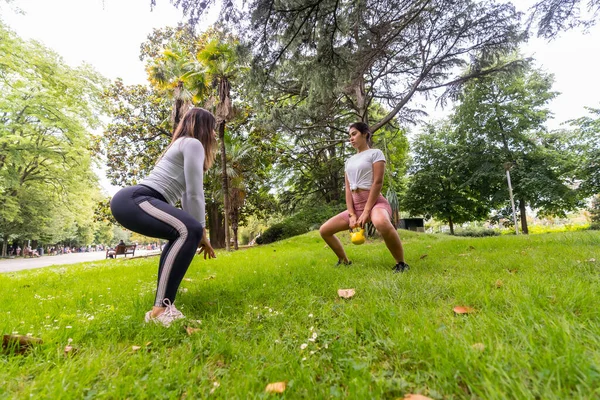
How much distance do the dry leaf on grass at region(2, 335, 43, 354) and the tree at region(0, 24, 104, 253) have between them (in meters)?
18.6

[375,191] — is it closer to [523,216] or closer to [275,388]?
[275,388]

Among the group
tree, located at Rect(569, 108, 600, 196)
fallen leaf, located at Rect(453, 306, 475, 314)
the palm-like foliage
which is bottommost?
fallen leaf, located at Rect(453, 306, 475, 314)

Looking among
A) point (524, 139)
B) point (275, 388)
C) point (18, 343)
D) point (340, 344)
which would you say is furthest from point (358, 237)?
point (524, 139)

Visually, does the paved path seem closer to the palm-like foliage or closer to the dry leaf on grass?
the palm-like foliage

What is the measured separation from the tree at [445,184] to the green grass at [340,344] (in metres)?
20.0

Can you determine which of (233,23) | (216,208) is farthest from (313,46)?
(216,208)

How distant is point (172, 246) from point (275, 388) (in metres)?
1.36

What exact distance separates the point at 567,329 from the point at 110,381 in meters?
1.96

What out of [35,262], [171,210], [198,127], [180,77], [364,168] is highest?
[180,77]

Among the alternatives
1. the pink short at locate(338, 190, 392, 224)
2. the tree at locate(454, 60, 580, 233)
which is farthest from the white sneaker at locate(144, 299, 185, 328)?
the tree at locate(454, 60, 580, 233)

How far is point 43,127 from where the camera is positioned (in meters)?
18.7

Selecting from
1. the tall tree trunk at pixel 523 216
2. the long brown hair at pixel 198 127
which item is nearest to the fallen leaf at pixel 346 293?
the long brown hair at pixel 198 127

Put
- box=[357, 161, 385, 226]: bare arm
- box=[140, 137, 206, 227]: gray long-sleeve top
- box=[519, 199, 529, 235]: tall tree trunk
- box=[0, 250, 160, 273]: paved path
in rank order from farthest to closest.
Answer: box=[519, 199, 529, 235]: tall tree trunk → box=[0, 250, 160, 273]: paved path → box=[357, 161, 385, 226]: bare arm → box=[140, 137, 206, 227]: gray long-sleeve top

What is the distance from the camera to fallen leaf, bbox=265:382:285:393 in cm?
104
